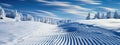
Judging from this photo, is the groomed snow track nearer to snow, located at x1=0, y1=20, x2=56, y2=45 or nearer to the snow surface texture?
the snow surface texture

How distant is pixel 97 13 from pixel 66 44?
107653mm

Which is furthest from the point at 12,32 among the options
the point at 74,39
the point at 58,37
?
the point at 74,39

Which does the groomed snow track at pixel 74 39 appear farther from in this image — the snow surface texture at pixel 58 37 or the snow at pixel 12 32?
the snow at pixel 12 32

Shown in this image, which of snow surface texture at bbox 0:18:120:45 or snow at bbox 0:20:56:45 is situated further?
snow at bbox 0:20:56:45

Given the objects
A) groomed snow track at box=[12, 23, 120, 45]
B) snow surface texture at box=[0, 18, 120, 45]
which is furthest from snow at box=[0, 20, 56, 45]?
groomed snow track at box=[12, 23, 120, 45]

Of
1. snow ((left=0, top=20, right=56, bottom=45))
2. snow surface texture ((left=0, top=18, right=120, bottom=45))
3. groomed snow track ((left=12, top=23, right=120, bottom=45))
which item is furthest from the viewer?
snow ((left=0, top=20, right=56, bottom=45))

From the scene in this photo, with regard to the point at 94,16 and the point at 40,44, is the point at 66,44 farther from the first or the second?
the point at 94,16

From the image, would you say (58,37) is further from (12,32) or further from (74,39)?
(12,32)

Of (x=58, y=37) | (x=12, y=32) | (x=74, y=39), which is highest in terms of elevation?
(x=12, y=32)

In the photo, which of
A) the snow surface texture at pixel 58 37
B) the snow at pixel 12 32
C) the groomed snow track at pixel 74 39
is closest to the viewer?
the groomed snow track at pixel 74 39

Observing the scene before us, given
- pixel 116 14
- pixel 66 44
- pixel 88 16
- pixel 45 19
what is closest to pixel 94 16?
pixel 88 16

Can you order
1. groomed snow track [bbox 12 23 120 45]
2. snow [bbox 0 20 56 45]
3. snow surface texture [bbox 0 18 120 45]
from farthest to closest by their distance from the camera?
snow [bbox 0 20 56 45] → snow surface texture [bbox 0 18 120 45] → groomed snow track [bbox 12 23 120 45]

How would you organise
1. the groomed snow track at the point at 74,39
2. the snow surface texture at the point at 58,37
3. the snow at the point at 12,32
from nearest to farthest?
the groomed snow track at the point at 74,39
the snow surface texture at the point at 58,37
the snow at the point at 12,32

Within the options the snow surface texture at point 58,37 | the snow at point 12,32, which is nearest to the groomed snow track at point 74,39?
the snow surface texture at point 58,37
